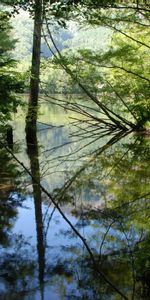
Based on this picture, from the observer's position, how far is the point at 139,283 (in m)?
3.80

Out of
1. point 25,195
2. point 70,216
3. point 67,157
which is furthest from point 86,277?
point 67,157

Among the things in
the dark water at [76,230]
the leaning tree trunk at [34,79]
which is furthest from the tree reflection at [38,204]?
the leaning tree trunk at [34,79]

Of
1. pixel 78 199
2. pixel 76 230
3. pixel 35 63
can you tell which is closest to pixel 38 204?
pixel 78 199

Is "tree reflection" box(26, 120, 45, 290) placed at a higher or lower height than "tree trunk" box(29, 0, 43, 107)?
lower

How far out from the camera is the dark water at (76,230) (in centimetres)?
382

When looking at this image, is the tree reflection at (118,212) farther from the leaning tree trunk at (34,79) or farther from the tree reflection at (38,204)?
the leaning tree trunk at (34,79)

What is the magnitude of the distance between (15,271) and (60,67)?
1056 centimetres

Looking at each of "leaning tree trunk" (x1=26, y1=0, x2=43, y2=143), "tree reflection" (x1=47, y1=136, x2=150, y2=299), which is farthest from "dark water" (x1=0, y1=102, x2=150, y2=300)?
"leaning tree trunk" (x1=26, y1=0, x2=43, y2=143)

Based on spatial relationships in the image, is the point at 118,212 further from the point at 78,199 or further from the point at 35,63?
the point at 35,63

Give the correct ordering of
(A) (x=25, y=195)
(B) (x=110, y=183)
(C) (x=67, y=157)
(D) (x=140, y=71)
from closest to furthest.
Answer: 1. (A) (x=25, y=195)
2. (B) (x=110, y=183)
3. (C) (x=67, y=157)
4. (D) (x=140, y=71)

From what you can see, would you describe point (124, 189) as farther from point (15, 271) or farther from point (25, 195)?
point (15, 271)

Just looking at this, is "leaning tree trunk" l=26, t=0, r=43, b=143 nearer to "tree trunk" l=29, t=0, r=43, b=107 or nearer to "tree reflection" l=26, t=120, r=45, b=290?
"tree trunk" l=29, t=0, r=43, b=107

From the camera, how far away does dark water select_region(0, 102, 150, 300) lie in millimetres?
3818

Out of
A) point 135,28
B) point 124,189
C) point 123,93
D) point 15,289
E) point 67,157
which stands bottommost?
point 15,289
